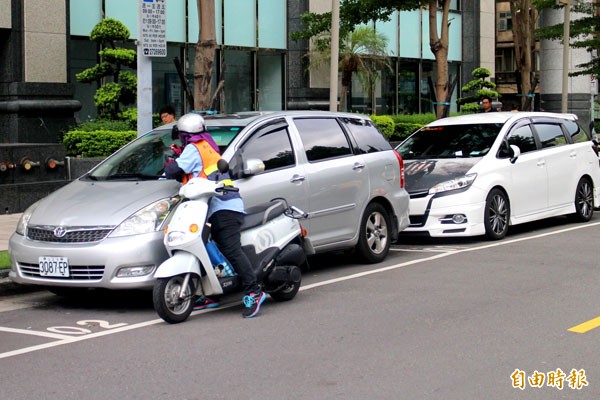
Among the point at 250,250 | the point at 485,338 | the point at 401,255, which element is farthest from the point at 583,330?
the point at 401,255

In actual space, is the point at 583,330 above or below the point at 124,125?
below

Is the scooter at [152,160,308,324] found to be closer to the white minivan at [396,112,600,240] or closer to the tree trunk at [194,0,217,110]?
the white minivan at [396,112,600,240]

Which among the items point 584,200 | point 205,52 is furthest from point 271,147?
point 584,200

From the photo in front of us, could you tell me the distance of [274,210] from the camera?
28.2 feet

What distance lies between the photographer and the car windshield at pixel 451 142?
13539 millimetres

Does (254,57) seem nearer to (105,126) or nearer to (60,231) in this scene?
(105,126)

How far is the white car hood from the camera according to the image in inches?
326

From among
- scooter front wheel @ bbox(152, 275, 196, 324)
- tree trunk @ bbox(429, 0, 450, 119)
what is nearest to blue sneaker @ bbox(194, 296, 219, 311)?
scooter front wheel @ bbox(152, 275, 196, 324)

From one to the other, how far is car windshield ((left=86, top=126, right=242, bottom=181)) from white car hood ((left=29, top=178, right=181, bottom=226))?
0.32 m

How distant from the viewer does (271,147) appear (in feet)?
31.9

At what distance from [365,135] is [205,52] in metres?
3.58

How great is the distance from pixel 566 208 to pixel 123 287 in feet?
28.9

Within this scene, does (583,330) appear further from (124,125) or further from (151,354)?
(124,125)

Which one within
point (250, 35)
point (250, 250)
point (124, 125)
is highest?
point (250, 35)
